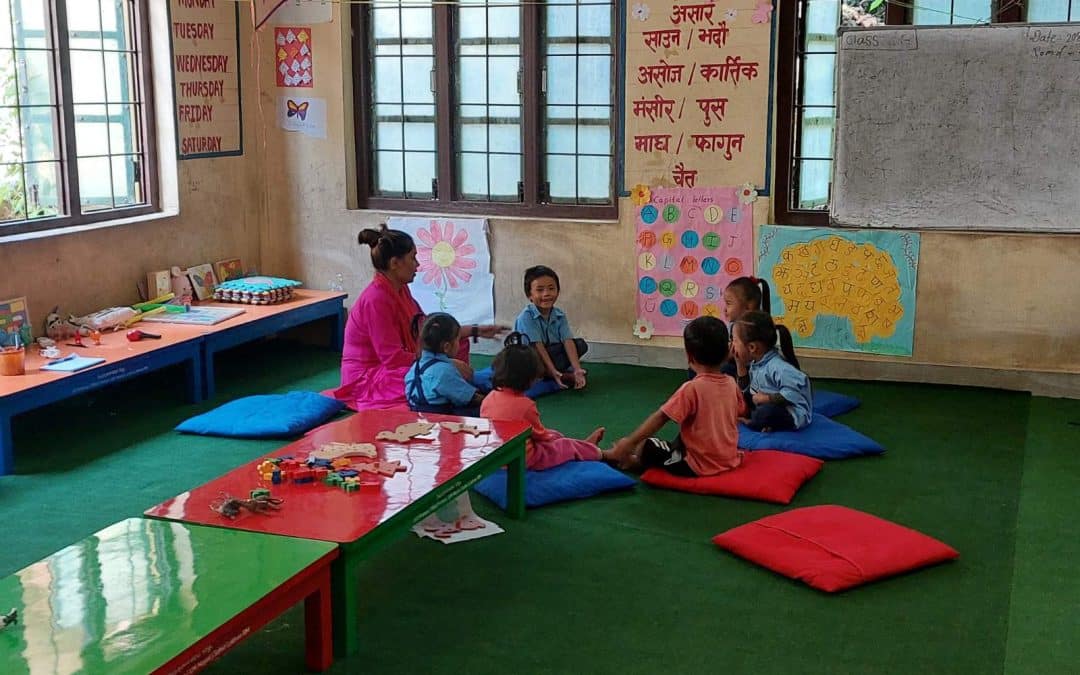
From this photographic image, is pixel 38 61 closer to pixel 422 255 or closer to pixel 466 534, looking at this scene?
pixel 422 255

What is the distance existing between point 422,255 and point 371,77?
4.00 feet

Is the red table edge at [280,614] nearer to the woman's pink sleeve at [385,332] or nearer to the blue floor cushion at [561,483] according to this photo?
the blue floor cushion at [561,483]

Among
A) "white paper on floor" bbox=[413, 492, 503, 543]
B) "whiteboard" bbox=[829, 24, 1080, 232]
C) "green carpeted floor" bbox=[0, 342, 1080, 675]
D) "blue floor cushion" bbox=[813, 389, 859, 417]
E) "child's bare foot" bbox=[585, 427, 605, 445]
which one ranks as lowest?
"green carpeted floor" bbox=[0, 342, 1080, 675]

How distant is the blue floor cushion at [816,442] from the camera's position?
5.31 m

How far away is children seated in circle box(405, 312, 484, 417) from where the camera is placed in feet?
17.3

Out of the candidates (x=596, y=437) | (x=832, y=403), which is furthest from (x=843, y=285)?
(x=596, y=437)

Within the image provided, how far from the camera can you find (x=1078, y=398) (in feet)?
21.0

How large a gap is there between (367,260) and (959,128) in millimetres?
3796

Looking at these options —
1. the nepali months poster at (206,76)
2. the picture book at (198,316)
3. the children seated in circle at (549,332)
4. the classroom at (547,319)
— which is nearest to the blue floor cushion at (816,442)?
the classroom at (547,319)

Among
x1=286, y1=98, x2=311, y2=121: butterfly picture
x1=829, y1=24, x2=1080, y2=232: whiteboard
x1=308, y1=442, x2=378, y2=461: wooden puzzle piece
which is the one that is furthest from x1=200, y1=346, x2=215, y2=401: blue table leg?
x1=829, y1=24, x2=1080, y2=232: whiteboard

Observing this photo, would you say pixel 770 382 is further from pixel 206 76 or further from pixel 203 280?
pixel 206 76

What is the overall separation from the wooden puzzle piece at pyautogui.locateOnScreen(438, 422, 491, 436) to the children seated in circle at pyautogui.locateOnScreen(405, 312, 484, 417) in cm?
79

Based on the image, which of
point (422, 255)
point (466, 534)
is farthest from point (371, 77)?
point (466, 534)

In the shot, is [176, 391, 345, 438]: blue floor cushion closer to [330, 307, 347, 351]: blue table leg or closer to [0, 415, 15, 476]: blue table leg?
[0, 415, 15, 476]: blue table leg
